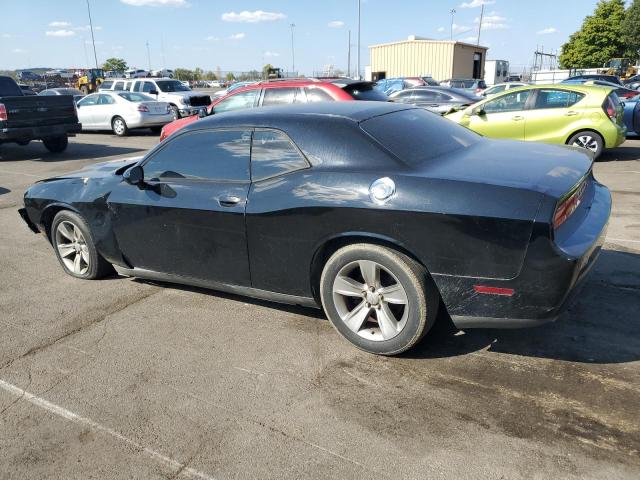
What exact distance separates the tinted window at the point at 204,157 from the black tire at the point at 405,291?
100cm

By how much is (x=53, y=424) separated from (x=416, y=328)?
217 centimetres

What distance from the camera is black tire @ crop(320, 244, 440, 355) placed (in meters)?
3.18

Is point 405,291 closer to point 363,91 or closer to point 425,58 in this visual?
point 363,91

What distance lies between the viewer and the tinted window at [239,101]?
9.62 m

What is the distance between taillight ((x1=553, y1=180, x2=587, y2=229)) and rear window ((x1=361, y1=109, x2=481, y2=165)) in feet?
2.91

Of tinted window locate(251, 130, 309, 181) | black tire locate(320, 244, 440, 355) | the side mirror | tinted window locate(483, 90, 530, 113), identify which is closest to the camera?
black tire locate(320, 244, 440, 355)

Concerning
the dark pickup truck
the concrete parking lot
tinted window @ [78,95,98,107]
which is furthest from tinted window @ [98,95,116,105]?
the concrete parking lot

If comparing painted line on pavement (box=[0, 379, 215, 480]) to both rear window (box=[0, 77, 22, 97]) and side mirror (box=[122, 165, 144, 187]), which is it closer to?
side mirror (box=[122, 165, 144, 187])

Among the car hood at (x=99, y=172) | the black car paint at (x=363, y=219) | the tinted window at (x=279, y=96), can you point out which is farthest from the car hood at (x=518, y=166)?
the tinted window at (x=279, y=96)

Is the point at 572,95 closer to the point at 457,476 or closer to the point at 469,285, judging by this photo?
the point at 469,285

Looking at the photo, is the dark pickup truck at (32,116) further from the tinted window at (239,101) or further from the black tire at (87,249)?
the black tire at (87,249)

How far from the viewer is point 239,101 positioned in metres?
9.73

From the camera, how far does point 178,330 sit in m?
4.02

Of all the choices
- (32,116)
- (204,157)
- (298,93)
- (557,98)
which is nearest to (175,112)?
(32,116)
